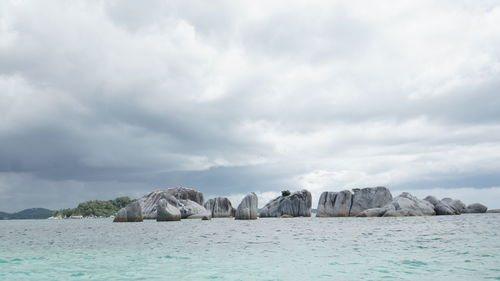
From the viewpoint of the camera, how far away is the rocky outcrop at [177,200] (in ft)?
269

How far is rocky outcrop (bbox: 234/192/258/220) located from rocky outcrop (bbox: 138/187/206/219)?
8834mm

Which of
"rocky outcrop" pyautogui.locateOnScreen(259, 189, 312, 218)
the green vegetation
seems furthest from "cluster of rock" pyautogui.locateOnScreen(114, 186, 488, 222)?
the green vegetation

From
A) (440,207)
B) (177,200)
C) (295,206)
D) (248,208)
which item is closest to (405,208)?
(440,207)

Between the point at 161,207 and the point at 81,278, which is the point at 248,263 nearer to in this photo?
the point at 81,278

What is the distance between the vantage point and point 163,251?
2112 cm

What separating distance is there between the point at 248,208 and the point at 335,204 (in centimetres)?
2616

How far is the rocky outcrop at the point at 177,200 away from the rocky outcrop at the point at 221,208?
16.2 ft

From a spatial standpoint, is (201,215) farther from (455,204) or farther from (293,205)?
(455,204)

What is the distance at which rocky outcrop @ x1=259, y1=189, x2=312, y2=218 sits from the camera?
96562mm

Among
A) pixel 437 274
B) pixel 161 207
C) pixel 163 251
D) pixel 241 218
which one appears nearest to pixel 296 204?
pixel 241 218

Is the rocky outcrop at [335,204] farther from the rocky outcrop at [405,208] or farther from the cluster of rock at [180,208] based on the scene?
the cluster of rock at [180,208]

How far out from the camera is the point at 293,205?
96.6 meters

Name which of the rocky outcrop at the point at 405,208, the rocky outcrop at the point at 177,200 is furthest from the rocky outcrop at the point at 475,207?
the rocky outcrop at the point at 177,200

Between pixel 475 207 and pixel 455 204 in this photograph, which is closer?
pixel 455 204
